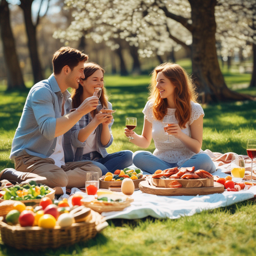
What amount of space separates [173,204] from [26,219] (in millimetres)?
Result: 1604

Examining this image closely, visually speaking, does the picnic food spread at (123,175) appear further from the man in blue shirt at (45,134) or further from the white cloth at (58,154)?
the white cloth at (58,154)

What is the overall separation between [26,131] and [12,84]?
52.9 feet

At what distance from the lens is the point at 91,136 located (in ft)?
17.0

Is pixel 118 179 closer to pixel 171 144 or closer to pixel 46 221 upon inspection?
pixel 171 144

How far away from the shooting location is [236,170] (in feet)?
15.8

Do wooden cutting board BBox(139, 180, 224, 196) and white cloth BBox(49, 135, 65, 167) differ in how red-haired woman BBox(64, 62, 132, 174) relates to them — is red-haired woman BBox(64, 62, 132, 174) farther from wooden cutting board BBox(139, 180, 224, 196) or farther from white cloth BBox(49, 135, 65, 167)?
wooden cutting board BBox(139, 180, 224, 196)

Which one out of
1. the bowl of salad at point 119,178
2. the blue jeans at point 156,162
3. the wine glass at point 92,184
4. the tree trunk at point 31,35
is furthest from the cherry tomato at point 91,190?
the tree trunk at point 31,35

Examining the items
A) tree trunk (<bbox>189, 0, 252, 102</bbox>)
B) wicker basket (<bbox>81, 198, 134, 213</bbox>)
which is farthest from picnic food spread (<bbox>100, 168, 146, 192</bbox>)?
tree trunk (<bbox>189, 0, 252, 102</bbox>)

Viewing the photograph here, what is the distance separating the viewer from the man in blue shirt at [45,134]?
168 inches

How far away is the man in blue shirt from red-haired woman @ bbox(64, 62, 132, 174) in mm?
339

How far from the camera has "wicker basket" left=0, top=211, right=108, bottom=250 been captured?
284cm

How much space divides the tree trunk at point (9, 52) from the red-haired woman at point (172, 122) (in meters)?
14.8

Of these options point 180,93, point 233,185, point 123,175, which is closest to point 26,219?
point 123,175

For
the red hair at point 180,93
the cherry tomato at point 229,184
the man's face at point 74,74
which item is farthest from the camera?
the red hair at point 180,93
